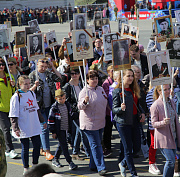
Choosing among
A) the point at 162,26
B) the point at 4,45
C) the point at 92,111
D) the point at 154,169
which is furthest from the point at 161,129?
the point at 162,26

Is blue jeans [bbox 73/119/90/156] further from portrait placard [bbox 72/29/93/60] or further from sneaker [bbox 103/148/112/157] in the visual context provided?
portrait placard [bbox 72/29/93/60]

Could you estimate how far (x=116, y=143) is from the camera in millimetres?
7828

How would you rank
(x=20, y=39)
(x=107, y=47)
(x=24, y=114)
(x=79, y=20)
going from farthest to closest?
(x=79, y=20) < (x=20, y=39) < (x=107, y=47) < (x=24, y=114)

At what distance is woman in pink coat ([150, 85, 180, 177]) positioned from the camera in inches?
203

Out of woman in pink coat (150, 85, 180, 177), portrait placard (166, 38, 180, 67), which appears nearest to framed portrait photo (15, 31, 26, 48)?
portrait placard (166, 38, 180, 67)

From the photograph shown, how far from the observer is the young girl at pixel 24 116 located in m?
5.85

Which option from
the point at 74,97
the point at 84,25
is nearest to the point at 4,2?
the point at 84,25

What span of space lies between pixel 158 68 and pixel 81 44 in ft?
5.57

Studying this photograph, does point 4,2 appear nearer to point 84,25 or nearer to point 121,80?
point 84,25

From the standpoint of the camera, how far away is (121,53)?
20.2 ft

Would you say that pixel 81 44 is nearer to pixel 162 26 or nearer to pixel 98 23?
pixel 162 26

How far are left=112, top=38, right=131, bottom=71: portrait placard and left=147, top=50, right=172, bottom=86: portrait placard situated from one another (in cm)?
73

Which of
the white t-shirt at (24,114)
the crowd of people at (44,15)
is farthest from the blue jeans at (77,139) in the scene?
the crowd of people at (44,15)

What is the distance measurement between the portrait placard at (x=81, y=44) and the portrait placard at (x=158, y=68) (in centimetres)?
155
